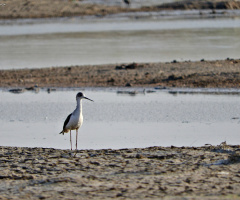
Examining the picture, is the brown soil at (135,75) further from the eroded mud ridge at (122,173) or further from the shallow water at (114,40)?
the eroded mud ridge at (122,173)

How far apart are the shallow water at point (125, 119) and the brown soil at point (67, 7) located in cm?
2797

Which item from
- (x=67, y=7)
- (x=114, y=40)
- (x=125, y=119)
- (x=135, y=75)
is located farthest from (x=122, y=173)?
(x=67, y=7)

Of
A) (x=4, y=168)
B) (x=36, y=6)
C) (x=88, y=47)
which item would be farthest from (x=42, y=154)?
(x=36, y=6)

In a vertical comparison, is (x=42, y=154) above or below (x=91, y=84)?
below

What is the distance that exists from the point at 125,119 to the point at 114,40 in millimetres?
16589

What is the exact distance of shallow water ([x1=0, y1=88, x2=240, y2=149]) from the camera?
1094cm

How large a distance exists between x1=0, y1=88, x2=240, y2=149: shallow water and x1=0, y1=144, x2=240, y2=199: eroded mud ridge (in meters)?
1.67

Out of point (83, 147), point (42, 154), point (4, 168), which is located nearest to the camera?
point (4, 168)

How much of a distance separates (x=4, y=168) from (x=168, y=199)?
2728 millimetres

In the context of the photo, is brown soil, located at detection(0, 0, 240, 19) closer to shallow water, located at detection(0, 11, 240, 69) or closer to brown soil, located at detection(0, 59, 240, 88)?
shallow water, located at detection(0, 11, 240, 69)

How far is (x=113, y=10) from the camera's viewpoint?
158ft

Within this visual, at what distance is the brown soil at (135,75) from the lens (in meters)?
17.1

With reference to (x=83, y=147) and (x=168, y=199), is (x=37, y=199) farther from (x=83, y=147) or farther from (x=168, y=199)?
(x=83, y=147)

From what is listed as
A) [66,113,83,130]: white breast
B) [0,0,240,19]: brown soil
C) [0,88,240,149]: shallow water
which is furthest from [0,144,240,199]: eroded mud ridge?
[0,0,240,19]: brown soil
